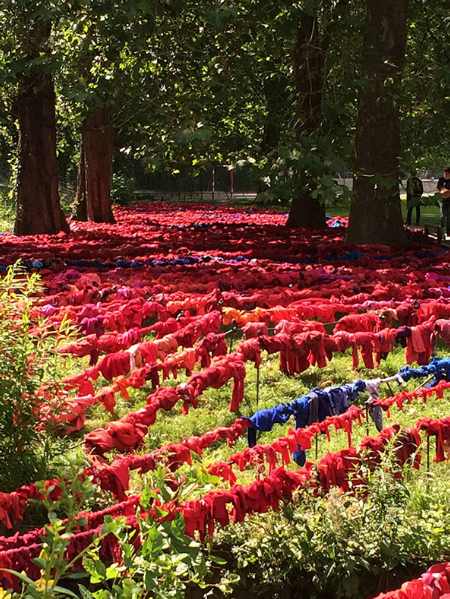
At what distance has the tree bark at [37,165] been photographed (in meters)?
15.3

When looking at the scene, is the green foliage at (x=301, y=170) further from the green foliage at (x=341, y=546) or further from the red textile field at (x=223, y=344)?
the green foliage at (x=341, y=546)

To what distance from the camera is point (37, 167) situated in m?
15.5

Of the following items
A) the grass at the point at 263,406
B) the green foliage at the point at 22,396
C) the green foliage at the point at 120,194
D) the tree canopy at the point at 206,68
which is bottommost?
the grass at the point at 263,406

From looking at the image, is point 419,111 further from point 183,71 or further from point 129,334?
point 129,334

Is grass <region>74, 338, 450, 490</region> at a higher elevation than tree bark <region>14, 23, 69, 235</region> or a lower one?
lower

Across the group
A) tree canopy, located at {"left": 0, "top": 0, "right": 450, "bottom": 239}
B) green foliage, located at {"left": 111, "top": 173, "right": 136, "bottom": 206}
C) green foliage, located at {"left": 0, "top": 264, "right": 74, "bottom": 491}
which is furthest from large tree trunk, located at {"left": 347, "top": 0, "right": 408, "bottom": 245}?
green foliage, located at {"left": 111, "top": 173, "right": 136, "bottom": 206}

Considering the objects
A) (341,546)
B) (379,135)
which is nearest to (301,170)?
(379,135)

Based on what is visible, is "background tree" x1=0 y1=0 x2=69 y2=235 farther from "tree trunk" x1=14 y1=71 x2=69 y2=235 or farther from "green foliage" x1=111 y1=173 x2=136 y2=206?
"green foliage" x1=111 y1=173 x2=136 y2=206

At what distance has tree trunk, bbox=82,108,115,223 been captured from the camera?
2003 cm

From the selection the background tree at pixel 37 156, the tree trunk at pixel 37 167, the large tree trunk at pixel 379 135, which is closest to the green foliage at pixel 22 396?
the large tree trunk at pixel 379 135

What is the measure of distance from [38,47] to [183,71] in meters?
3.87

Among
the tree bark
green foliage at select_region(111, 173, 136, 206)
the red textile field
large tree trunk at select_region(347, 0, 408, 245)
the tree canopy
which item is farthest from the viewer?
green foliage at select_region(111, 173, 136, 206)

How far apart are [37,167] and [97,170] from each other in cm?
454

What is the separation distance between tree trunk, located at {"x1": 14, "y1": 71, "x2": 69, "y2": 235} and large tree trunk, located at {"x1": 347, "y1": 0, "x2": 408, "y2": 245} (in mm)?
6391
